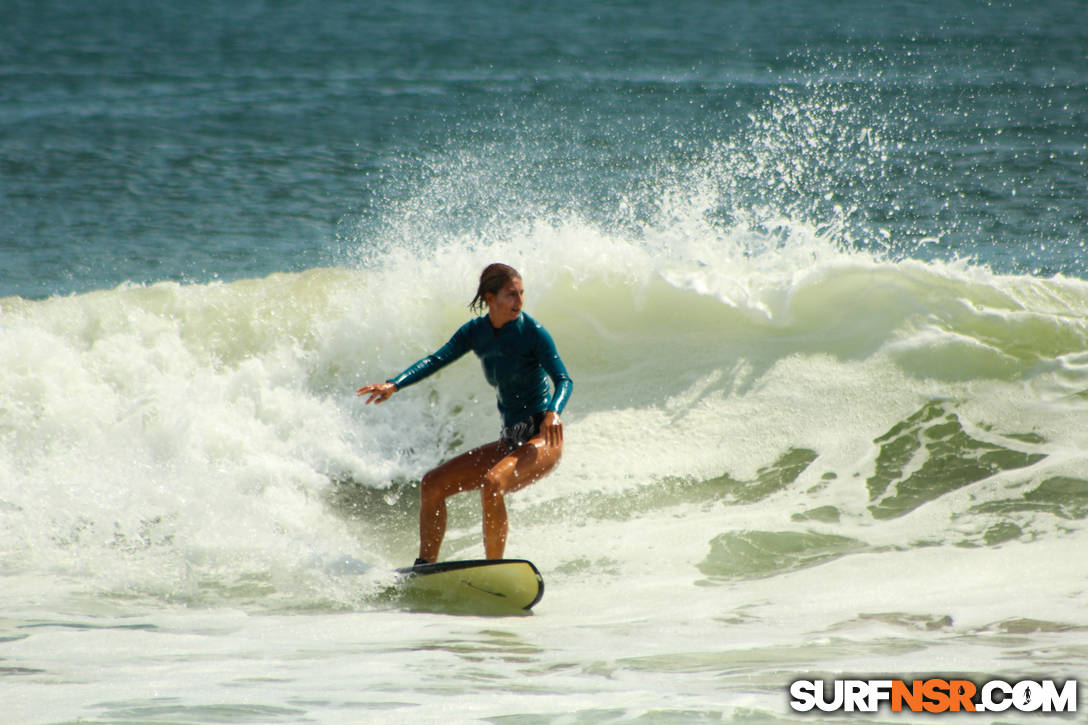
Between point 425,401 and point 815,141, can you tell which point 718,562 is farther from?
point 815,141

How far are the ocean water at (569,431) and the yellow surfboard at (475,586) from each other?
0.13 m

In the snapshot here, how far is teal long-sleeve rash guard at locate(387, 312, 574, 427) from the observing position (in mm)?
5062

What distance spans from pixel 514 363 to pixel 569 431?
107 inches

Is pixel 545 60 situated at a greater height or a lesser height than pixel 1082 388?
greater

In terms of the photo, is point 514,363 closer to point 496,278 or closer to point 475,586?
point 496,278

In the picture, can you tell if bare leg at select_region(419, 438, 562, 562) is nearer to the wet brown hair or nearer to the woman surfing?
the woman surfing

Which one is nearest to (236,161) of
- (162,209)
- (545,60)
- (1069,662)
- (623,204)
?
(162,209)

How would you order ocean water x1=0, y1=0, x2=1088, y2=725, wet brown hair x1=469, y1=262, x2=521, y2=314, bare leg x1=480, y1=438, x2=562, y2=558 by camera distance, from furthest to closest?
1. wet brown hair x1=469, y1=262, x2=521, y2=314
2. bare leg x1=480, y1=438, x2=562, y2=558
3. ocean water x1=0, y1=0, x2=1088, y2=725

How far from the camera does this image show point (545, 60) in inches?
1164

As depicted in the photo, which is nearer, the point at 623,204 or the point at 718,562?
the point at 718,562

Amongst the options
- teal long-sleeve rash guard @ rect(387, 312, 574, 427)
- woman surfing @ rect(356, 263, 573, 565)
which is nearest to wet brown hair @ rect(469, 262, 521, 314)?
woman surfing @ rect(356, 263, 573, 565)

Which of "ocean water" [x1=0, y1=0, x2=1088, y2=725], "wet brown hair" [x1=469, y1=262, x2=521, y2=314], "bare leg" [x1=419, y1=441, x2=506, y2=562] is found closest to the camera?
"ocean water" [x1=0, y1=0, x2=1088, y2=725]

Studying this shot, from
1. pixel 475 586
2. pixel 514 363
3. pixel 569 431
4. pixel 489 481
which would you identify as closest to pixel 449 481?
pixel 489 481

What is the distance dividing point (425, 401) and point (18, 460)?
9.68 ft
